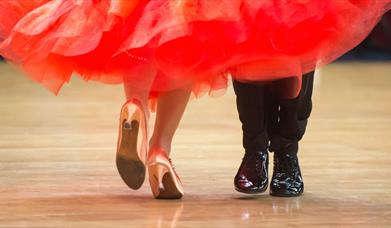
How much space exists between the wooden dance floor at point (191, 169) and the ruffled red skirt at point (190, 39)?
1.01 ft

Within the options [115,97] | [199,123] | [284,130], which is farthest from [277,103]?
[115,97]

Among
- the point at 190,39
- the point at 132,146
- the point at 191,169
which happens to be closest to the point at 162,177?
the point at 132,146

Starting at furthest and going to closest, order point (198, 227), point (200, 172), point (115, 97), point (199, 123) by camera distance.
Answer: point (115, 97) < point (199, 123) < point (200, 172) < point (198, 227)

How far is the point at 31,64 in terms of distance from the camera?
8.38 feet

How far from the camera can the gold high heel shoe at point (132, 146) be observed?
2402mm

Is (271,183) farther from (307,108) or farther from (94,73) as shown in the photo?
(94,73)

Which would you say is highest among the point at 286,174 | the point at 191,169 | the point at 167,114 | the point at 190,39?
the point at 190,39

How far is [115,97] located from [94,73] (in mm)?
3068

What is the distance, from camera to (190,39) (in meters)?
2.35

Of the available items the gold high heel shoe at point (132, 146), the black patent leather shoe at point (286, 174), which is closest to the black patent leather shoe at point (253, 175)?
the black patent leather shoe at point (286, 174)

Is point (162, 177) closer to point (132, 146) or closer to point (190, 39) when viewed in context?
point (132, 146)

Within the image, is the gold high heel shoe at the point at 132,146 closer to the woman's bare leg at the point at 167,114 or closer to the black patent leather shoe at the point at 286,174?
the woman's bare leg at the point at 167,114

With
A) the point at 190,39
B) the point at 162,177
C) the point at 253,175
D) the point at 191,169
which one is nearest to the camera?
the point at 190,39

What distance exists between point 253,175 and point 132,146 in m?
0.39
